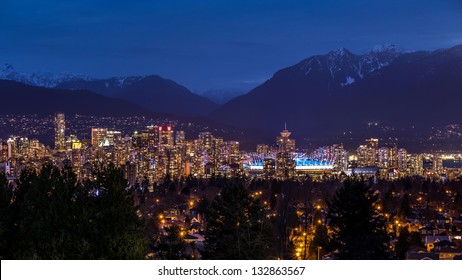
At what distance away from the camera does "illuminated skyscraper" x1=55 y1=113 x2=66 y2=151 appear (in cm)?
3503

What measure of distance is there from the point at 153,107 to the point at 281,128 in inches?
542

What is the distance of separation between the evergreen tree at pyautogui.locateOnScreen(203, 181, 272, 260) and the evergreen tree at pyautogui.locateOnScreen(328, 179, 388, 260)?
872 millimetres

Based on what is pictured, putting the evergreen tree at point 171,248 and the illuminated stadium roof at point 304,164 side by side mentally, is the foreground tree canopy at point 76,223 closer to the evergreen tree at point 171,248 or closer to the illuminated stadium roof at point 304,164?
the evergreen tree at point 171,248

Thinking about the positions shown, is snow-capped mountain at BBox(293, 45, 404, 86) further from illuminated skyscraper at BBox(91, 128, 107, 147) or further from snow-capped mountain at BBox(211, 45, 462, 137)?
illuminated skyscraper at BBox(91, 128, 107, 147)

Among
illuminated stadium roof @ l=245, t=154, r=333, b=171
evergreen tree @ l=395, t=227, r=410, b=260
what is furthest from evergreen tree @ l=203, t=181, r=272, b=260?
illuminated stadium roof @ l=245, t=154, r=333, b=171

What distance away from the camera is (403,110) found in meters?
54.6

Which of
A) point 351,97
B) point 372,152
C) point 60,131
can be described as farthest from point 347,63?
point 60,131

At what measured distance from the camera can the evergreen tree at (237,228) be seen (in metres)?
4.78

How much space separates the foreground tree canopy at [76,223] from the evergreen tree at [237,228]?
0.95 metres

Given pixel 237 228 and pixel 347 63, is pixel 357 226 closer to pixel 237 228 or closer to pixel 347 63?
pixel 237 228

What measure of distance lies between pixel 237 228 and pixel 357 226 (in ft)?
A: 5.12

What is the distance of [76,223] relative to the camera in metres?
4.06

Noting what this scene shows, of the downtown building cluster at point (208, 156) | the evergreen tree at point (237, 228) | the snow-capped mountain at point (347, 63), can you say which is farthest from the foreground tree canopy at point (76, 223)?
the snow-capped mountain at point (347, 63)

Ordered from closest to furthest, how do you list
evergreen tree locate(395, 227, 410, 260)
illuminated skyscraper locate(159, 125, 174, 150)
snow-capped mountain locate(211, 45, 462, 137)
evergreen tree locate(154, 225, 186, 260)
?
evergreen tree locate(154, 225, 186, 260), evergreen tree locate(395, 227, 410, 260), illuminated skyscraper locate(159, 125, 174, 150), snow-capped mountain locate(211, 45, 462, 137)
